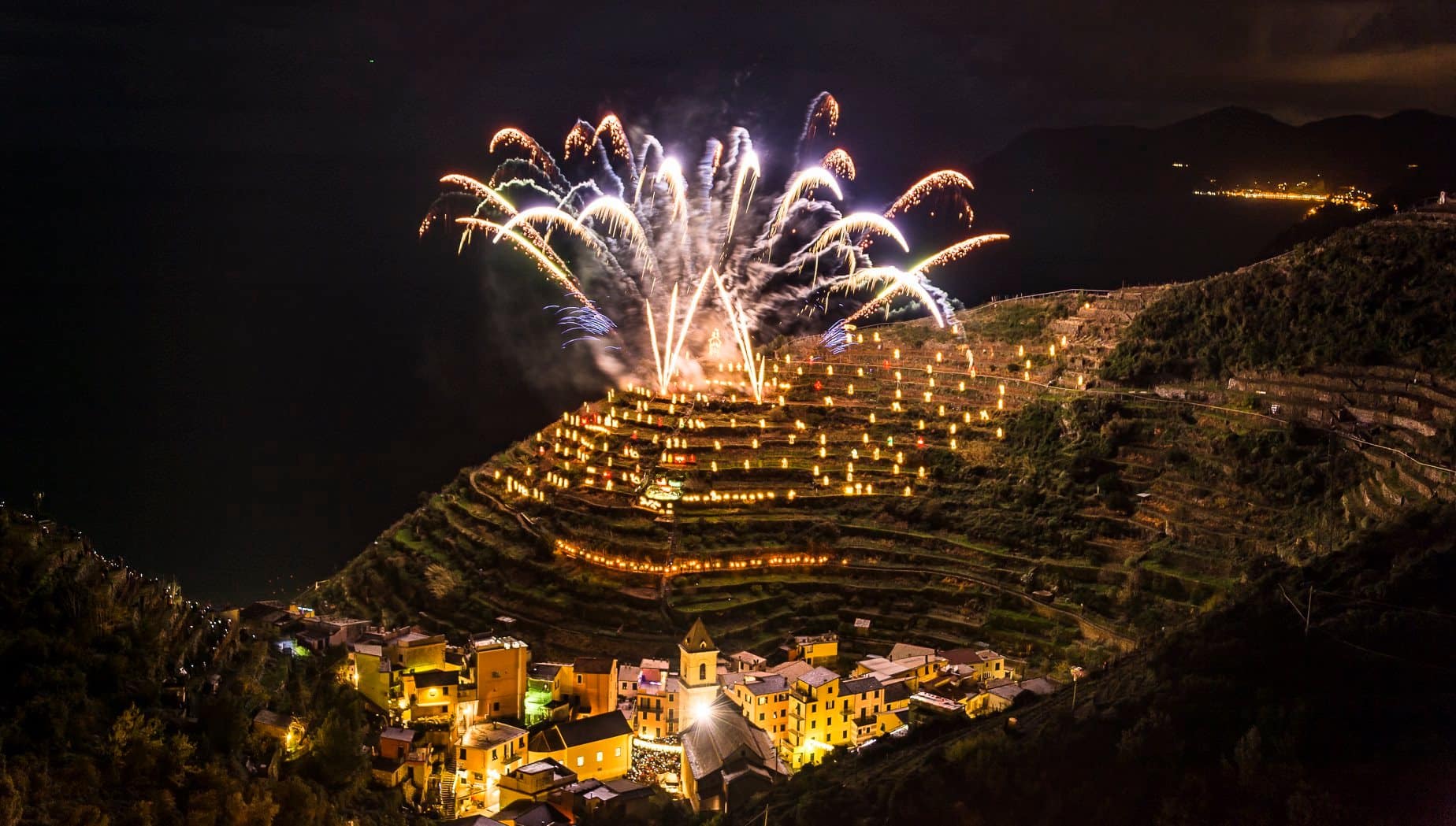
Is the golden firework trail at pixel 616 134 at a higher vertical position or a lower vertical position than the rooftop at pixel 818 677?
higher

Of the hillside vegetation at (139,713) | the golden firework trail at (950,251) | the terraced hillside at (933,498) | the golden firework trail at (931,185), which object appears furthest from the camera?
the golden firework trail at (950,251)

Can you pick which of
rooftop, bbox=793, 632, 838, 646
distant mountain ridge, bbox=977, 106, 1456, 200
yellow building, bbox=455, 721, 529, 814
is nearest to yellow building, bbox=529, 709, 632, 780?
yellow building, bbox=455, 721, 529, 814

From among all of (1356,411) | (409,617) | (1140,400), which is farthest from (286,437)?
(1356,411)

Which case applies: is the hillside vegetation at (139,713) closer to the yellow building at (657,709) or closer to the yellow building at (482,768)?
the yellow building at (482,768)

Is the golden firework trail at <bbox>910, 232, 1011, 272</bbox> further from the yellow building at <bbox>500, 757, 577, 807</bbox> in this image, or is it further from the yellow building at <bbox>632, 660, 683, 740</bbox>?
the yellow building at <bbox>500, 757, 577, 807</bbox>

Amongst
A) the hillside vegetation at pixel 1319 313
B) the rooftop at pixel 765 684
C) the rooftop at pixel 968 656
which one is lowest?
the rooftop at pixel 765 684

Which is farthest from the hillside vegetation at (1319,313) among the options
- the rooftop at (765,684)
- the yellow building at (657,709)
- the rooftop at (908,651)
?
the yellow building at (657,709)

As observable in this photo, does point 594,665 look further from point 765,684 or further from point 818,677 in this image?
point 818,677
